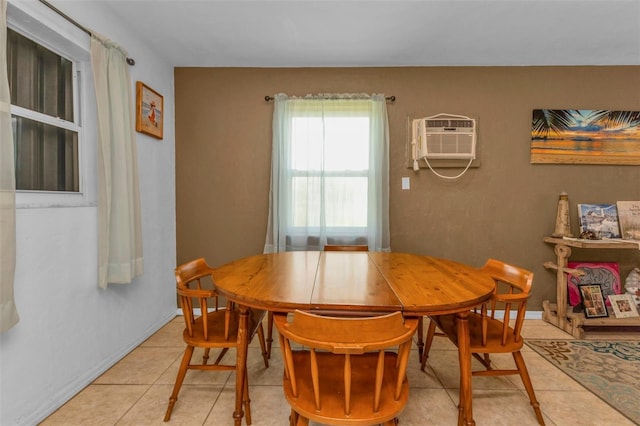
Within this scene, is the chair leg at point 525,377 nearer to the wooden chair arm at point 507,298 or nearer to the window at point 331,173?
the wooden chair arm at point 507,298

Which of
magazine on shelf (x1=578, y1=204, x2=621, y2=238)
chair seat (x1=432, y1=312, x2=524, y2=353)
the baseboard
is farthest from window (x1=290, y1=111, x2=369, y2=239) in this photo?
magazine on shelf (x1=578, y1=204, x2=621, y2=238)

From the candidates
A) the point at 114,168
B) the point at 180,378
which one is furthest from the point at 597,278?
the point at 114,168

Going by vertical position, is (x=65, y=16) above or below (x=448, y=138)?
above

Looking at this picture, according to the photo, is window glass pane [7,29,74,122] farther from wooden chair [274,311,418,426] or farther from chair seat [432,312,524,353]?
chair seat [432,312,524,353]

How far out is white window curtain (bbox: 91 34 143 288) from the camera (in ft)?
6.11

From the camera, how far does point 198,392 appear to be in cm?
176

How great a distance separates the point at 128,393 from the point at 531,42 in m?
3.86

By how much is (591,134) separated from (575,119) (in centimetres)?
21

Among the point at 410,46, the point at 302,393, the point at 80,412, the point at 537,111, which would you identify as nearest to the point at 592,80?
the point at 537,111

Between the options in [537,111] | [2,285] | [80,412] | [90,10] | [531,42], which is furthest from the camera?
[537,111]

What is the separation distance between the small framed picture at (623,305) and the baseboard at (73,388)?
4009 millimetres

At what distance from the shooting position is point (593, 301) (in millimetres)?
2592

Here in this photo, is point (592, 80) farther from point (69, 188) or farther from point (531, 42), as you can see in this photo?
point (69, 188)

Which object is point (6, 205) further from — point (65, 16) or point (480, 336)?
point (480, 336)
